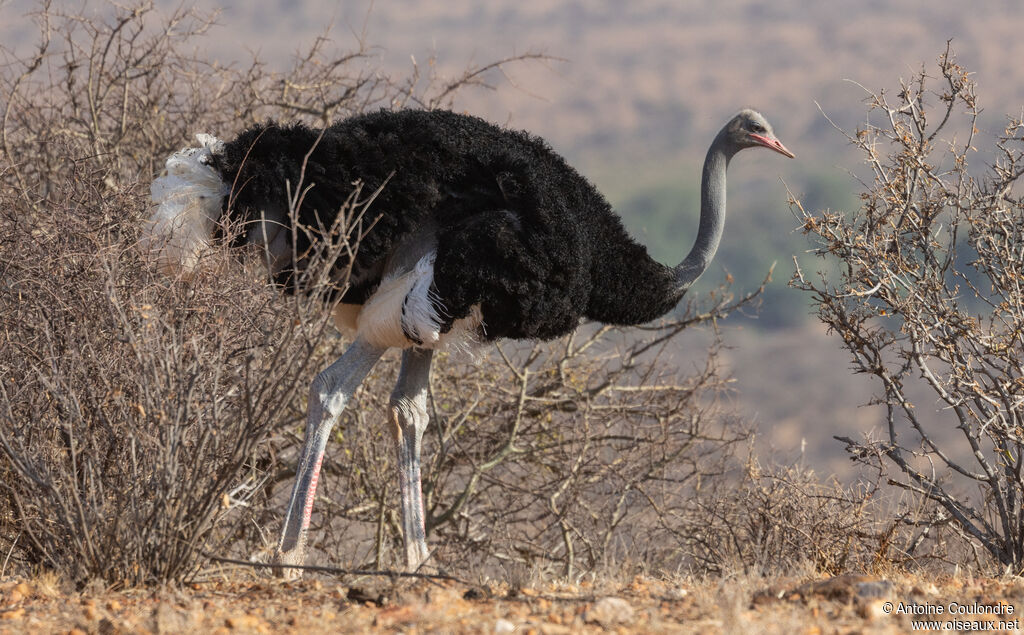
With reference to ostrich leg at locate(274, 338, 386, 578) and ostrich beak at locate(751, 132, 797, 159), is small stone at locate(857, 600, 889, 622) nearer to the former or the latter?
ostrich leg at locate(274, 338, 386, 578)

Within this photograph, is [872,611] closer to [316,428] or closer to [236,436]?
[236,436]

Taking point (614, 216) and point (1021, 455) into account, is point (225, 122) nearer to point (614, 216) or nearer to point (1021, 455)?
point (614, 216)

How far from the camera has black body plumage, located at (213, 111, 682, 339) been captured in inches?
191

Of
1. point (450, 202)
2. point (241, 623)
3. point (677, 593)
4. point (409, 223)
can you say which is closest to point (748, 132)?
point (450, 202)

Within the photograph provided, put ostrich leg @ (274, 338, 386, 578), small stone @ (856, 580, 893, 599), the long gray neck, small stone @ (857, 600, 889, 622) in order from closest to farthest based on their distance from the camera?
1. small stone @ (857, 600, 889, 622)
2. small stone @ (856, 580, 893, 599)
3. ostrich leg @ (274, 338, 386, 578)
4. the long gray neck

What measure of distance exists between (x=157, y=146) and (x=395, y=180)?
176 inches

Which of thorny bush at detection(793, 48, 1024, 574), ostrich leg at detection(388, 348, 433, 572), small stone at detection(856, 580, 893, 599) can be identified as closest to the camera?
small stone at detection(856, 580, 893, 599)

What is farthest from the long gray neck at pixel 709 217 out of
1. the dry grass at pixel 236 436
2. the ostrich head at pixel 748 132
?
the dry grass at pixel 236 436

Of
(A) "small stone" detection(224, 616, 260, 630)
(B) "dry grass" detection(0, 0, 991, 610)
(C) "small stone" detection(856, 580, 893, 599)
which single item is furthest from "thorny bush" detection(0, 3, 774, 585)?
(C) "small stone" detection(856, 580, 893, 599)

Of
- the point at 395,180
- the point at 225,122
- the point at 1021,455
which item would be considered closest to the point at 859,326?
the point at 1021,455

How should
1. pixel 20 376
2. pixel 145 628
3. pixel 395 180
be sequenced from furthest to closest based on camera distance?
pixel 395 180, pixel 20 376, pixel 145 628

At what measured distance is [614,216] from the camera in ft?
18.1

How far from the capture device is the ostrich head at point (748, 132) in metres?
6.16

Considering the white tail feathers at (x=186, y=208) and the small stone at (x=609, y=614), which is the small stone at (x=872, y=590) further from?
the white tail feathers at (x=186, y=208)
